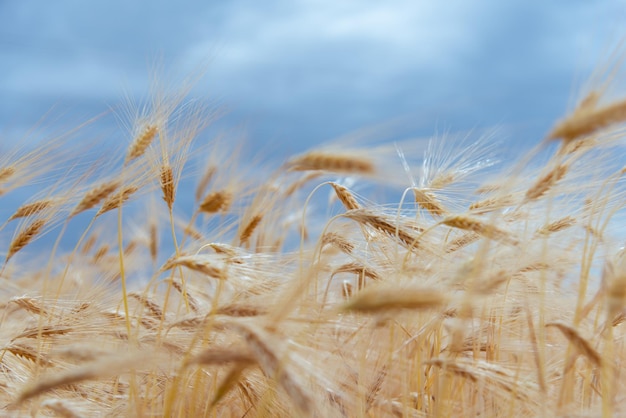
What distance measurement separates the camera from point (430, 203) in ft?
7.95

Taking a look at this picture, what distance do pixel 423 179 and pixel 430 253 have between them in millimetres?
693

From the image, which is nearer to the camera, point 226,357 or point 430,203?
point 226,357

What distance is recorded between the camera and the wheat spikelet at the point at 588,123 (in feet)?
4.64

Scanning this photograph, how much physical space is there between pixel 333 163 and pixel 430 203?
0.82 m

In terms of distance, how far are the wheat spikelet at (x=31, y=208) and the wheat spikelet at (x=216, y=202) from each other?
0.60 m

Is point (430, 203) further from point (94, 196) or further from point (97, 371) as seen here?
point (97, 371)

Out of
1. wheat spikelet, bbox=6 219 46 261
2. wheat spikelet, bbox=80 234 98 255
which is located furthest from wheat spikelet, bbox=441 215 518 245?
wheat spikelet, bbox=80 234 98 255

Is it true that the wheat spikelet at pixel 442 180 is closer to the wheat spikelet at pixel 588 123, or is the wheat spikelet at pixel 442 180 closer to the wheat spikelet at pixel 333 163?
the wheat spikelet at pixel 333 163

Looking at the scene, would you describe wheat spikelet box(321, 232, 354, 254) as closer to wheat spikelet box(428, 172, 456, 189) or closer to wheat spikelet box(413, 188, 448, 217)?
wheat spikelet box(413, 188, 448, 217)

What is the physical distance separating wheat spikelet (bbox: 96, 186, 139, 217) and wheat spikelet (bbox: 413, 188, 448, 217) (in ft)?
3.02

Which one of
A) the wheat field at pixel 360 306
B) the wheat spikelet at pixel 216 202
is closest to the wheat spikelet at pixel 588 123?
the wheat field at pixel 360 306

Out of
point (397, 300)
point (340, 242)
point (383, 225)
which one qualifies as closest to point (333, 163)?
point (383, 225)

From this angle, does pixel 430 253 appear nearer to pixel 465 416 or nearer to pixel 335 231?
pixel 335 231

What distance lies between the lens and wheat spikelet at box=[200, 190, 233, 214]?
228 centimetres
